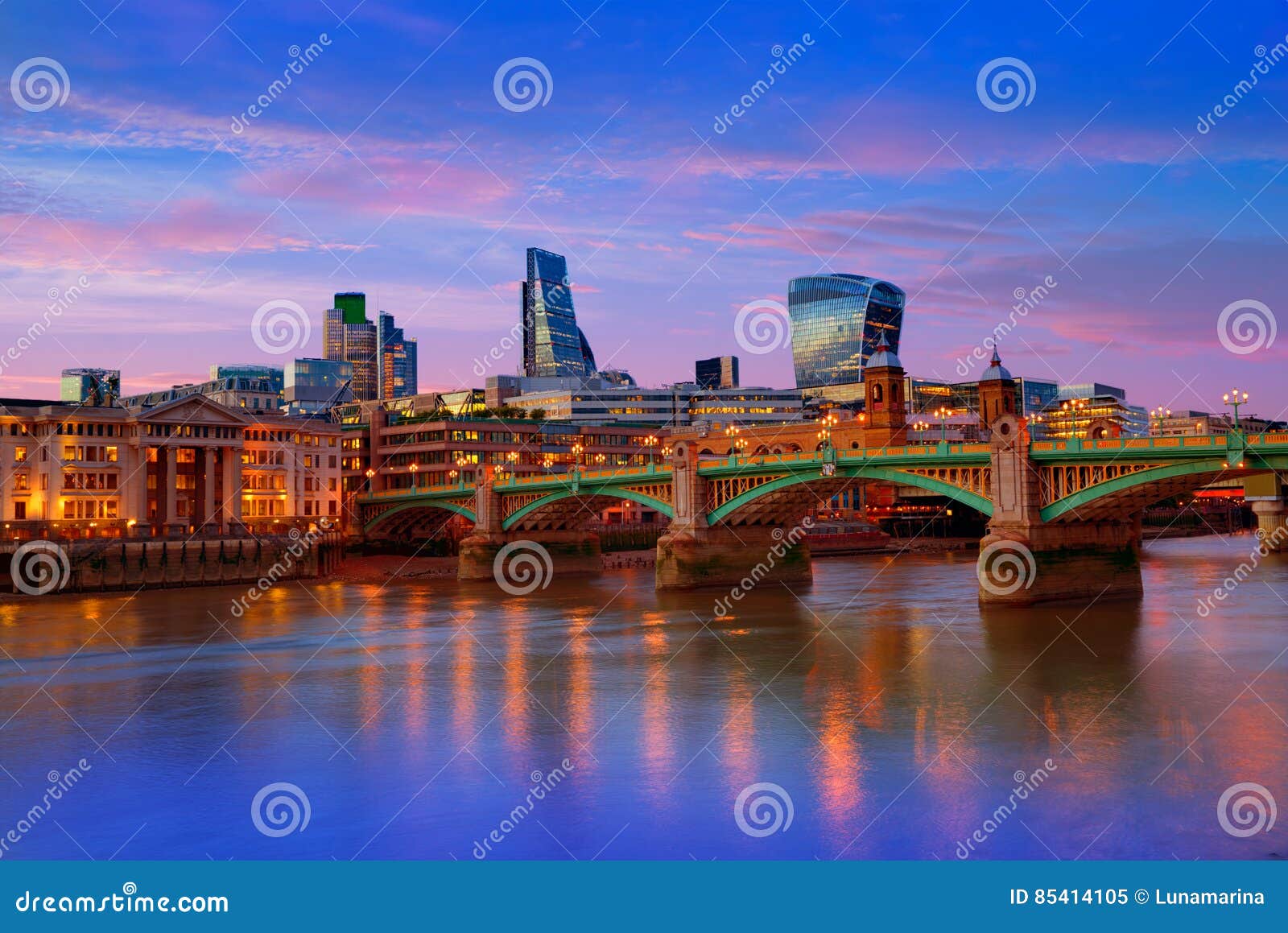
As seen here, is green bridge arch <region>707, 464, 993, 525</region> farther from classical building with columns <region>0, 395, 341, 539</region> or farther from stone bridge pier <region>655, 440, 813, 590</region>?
classical building with columns <region>0, 395, 341, 539</region>

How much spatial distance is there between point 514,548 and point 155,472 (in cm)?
3500

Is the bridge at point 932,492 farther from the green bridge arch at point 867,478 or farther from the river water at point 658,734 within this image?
the river water at point 658,734

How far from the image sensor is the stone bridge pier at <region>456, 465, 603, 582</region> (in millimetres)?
92938

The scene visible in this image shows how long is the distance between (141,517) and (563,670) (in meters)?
69.4

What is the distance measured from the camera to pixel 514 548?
93.4 m

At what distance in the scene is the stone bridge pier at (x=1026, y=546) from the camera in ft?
190

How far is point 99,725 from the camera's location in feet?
110

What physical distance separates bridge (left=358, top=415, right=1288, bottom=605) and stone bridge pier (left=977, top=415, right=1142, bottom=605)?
6 cm

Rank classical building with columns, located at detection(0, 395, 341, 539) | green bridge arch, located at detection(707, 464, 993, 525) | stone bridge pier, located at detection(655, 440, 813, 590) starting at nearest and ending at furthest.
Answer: green bridge arch, located at detection(707, 464, 993, 525) → stone bridge pier, located at detection(655, 440, 813, 590) → classical building with columns, located at detection(0, 395, 341, 539)

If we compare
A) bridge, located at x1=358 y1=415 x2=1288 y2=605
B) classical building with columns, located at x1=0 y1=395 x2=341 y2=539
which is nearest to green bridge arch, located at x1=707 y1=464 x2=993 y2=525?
bridge, located at x1=358 y1=415 x2=1288 y2=605

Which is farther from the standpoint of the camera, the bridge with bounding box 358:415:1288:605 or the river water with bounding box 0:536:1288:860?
the bridge with bounding box 358:415:1288:605

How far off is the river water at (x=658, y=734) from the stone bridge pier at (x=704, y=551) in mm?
16218

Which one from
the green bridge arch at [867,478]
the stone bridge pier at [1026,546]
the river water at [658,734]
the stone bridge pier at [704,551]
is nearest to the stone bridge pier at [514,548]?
the stone bridge pier at [704,551]

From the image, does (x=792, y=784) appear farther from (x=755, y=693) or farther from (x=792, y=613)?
(x=792, y=613)
